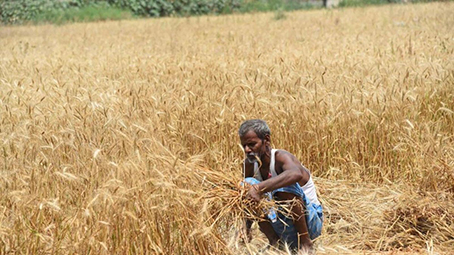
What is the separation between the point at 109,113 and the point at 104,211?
170 centimetres

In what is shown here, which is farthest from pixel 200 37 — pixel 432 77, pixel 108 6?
pixel 108 6

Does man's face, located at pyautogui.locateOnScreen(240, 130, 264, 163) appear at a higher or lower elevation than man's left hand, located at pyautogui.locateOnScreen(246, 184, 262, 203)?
higher

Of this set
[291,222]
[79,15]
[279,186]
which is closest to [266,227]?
[291,222]

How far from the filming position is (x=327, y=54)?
29.4 feet

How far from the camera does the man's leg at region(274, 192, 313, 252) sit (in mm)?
3820

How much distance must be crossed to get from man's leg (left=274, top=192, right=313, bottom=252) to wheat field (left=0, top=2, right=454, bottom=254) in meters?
0.16

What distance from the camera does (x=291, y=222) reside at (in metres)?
3.93

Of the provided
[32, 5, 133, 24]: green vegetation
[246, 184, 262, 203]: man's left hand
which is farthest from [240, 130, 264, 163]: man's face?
[32, 5, 133, 24]: green vegetation

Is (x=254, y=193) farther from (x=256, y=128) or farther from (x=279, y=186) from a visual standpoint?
(x=256, y=128)

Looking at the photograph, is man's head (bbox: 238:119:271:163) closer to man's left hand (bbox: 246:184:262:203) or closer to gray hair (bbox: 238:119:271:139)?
gray hair (bbox: 238:119:271:139)

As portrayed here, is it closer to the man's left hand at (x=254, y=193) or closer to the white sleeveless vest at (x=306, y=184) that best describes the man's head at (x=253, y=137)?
the white sleeveless vest at (x=306, y=184)

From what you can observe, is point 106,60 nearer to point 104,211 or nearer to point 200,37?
point 200,37

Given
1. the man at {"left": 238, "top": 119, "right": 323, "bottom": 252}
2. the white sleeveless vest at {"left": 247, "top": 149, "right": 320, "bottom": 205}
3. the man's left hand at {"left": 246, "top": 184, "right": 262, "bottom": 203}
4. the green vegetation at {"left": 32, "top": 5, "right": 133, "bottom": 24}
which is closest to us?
the man's left hand at {"left": 246, "top": 184, "right": 262, "bottom": 203}

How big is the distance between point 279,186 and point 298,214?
0.23m
